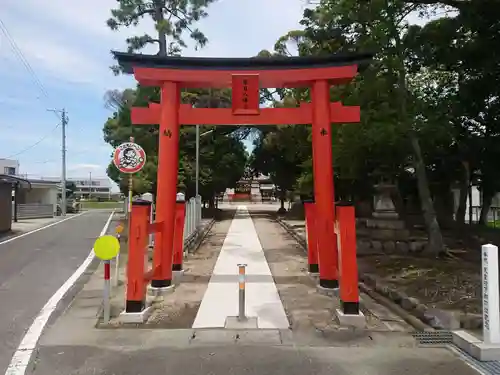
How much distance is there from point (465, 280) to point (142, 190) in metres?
19.8

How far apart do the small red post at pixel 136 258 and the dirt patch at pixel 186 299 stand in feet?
1.35

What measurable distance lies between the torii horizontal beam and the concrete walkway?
361 cm

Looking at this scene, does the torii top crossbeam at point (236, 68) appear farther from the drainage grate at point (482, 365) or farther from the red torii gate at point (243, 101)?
the drainage grate at point (482, 365)

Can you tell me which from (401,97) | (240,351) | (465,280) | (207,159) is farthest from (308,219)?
(207,159)

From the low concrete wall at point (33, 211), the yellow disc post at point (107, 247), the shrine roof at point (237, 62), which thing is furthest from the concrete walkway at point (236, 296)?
the low concrete wall at point (33, 211)

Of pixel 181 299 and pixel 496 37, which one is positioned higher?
pixel 496 37

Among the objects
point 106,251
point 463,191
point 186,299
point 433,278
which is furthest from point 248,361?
point 463,191

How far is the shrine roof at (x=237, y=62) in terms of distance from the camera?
9.18 meters

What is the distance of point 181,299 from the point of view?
28.5 ft

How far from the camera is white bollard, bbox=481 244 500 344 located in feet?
17.8

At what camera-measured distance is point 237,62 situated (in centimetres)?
939

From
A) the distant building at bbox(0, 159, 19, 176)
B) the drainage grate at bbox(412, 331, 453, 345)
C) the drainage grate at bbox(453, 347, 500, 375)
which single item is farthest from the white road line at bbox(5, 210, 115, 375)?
the distant building at bbox(0, 159, 19, 176)

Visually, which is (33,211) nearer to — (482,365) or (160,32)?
(160,32)

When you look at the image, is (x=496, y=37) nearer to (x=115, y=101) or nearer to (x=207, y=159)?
(x=207, y=159)
